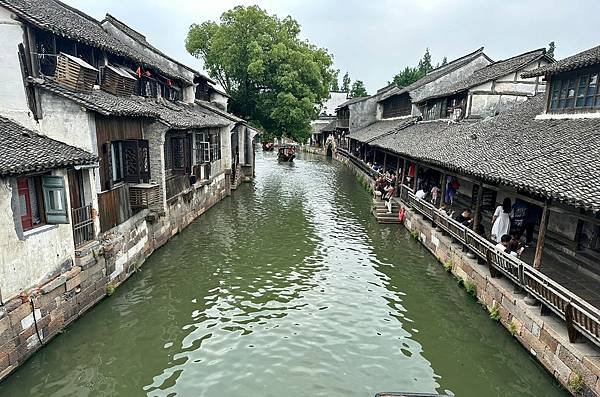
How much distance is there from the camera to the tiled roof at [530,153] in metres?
8.42

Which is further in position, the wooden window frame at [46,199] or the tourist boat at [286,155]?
the tourist boat at [286,155]

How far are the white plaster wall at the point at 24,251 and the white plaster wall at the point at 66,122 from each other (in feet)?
5.49

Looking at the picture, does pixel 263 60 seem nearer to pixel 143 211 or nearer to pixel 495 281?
pixel 143 211

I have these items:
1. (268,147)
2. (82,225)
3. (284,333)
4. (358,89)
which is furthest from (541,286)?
(358,89)

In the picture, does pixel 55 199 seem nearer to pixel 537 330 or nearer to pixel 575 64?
pixel 537 330

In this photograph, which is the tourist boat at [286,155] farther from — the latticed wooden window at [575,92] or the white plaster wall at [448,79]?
the latticed wooden window at [575,92]

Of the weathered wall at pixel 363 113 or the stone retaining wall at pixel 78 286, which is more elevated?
the weathered wall at pixel 363 113

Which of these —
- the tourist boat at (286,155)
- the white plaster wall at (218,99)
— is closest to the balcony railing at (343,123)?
the tourist boat at (286,155)

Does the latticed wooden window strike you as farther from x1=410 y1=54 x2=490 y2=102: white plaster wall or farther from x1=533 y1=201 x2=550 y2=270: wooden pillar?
x1=410 y1=54 x2=490 y2=102: white plaster wall

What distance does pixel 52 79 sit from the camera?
11.2 metres

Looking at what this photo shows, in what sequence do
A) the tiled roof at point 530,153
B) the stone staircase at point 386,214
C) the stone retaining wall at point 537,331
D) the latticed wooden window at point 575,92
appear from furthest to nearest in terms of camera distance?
the stone staircase at point 386,214 < the latticed wooden window at point 575,92 < the tiled roof at point 530,153 < the stone retaining wall at point 537,331

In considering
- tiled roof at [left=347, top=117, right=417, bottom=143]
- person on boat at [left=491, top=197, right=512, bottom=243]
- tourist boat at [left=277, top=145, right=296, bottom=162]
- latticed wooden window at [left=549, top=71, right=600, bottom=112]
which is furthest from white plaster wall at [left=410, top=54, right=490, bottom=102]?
person on boat at [left=491, top=197, right=512, bottom=243]

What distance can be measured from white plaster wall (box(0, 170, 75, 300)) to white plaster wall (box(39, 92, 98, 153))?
5.49 feet

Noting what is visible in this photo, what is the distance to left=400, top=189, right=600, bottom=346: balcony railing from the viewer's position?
7199 mm
